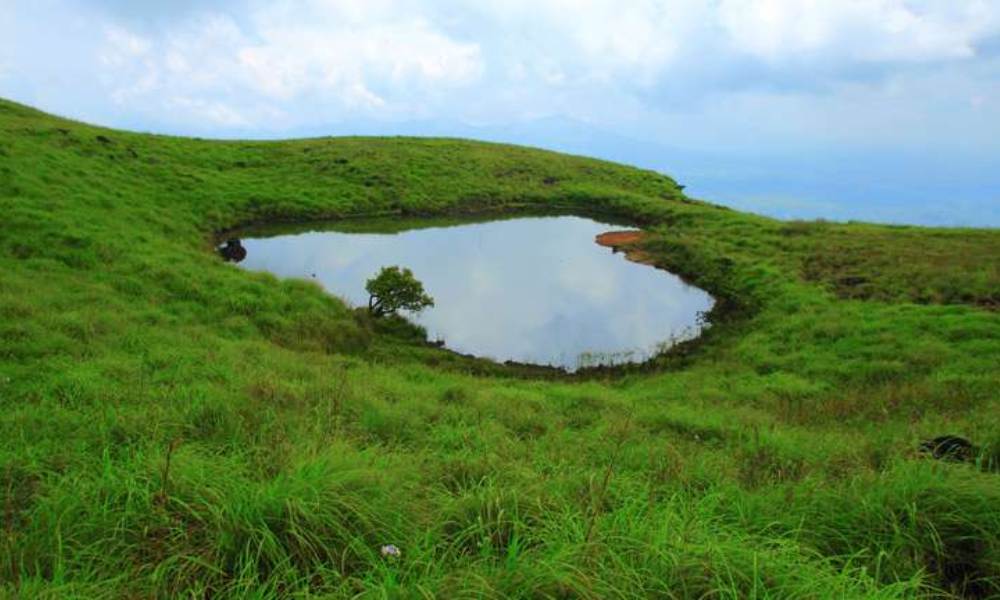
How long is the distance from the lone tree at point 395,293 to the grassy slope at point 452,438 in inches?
46.5

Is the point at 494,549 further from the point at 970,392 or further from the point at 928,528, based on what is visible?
the point at 970,392

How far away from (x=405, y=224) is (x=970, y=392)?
32149 millimetres

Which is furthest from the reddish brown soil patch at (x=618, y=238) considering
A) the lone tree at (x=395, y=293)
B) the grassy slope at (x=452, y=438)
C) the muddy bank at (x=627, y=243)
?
the lone tree at (x=395, y=293)

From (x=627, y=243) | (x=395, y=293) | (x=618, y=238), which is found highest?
(x=618, y=238)

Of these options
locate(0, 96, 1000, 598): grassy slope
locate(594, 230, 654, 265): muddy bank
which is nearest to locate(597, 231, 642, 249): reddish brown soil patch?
locate(594, 230, 654, 265): muddy bank

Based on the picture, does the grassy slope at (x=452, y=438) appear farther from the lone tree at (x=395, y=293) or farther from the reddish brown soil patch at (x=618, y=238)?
the reddish brown soil patch at (x=618, y=238)

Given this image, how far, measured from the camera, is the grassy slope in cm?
375

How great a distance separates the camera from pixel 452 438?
341 inches

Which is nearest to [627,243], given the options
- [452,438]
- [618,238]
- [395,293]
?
[618,238]

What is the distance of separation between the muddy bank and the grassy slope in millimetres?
4422

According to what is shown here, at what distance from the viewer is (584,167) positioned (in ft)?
194

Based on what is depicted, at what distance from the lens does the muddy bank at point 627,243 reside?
32.7 meters

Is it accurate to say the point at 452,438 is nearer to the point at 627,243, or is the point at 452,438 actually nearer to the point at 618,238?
the point at 627,243

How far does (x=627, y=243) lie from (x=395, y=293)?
62.8 ft
